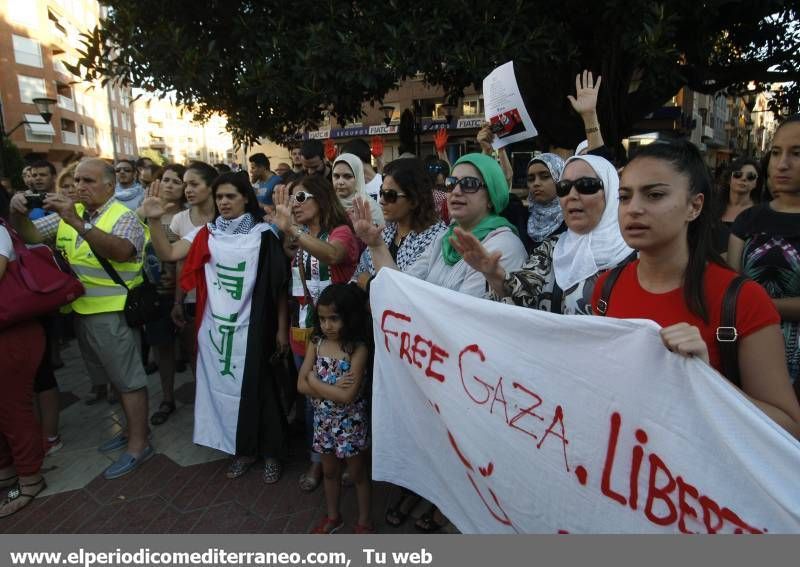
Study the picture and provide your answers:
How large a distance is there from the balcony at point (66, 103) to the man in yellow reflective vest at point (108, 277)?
40.2 meters

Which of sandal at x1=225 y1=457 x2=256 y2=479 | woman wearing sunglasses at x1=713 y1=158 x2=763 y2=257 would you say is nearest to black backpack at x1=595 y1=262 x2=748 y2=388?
sandal at x1=225 y1=457 x2=256 y2=479

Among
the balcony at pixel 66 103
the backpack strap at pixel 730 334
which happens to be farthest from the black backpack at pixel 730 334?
the balcony at pixel 66 103

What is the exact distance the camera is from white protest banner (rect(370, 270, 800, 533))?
1.31 meters

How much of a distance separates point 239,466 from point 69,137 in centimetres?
4152

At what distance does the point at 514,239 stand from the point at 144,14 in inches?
246

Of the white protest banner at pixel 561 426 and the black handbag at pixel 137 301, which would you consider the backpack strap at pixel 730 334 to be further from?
the black handbag at pixel 137 301

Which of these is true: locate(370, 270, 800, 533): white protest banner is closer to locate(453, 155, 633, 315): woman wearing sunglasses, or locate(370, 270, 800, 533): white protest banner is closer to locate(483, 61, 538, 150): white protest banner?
locate(453, 155, 633, 315): woman wearing sunglasses

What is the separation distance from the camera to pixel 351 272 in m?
3.01

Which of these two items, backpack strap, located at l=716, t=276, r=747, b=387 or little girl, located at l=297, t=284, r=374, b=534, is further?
little girl, located at l=297, t=284, r=374, b=534

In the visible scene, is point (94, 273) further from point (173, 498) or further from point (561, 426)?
point (561, 426)

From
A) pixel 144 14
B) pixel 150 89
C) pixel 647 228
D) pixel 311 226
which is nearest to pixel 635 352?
pixel 647 228

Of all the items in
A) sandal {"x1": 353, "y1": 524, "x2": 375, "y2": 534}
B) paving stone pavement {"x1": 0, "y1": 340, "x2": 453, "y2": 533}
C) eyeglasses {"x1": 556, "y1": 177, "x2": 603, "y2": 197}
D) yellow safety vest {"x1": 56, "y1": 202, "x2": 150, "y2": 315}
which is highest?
eyeglasses {"x1": 556, "y1": 177, "x2": 603, "y2": 197}

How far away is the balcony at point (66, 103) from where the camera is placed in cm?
3516

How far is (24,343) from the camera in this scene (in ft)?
9.93
